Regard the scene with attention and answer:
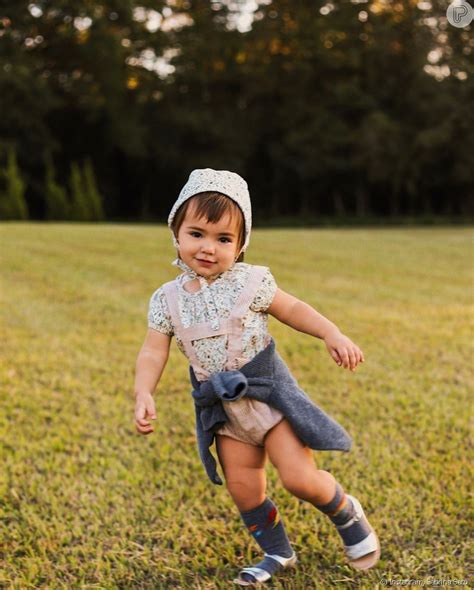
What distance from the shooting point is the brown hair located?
218 cm

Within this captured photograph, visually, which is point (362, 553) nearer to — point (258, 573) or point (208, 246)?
point (258, 573)

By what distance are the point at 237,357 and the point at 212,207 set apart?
0.46 m

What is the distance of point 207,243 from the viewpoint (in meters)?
2.21

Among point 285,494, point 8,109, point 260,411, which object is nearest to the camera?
point 260,411

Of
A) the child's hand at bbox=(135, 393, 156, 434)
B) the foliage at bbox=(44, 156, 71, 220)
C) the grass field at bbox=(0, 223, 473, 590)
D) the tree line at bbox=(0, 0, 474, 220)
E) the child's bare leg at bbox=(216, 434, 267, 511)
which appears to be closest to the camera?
the child's hand at bbox=(135, 393, 156, 434)

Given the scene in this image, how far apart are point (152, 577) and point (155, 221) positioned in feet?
112

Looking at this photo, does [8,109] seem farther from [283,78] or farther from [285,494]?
[285,494]

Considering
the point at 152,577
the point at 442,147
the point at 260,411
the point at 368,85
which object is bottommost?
the point at 152,577

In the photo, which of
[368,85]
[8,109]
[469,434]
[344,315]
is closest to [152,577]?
[469,434]

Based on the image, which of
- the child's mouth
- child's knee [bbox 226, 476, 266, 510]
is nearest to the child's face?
the child's mouth

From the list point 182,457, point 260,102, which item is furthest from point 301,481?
point 260,102

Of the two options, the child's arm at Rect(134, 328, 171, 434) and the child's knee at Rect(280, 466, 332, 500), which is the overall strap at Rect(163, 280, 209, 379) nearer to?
the child's arm at Rect(134, 328, 171, 434)

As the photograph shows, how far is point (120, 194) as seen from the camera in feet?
123

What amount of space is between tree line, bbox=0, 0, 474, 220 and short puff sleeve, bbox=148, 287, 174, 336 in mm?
31331
